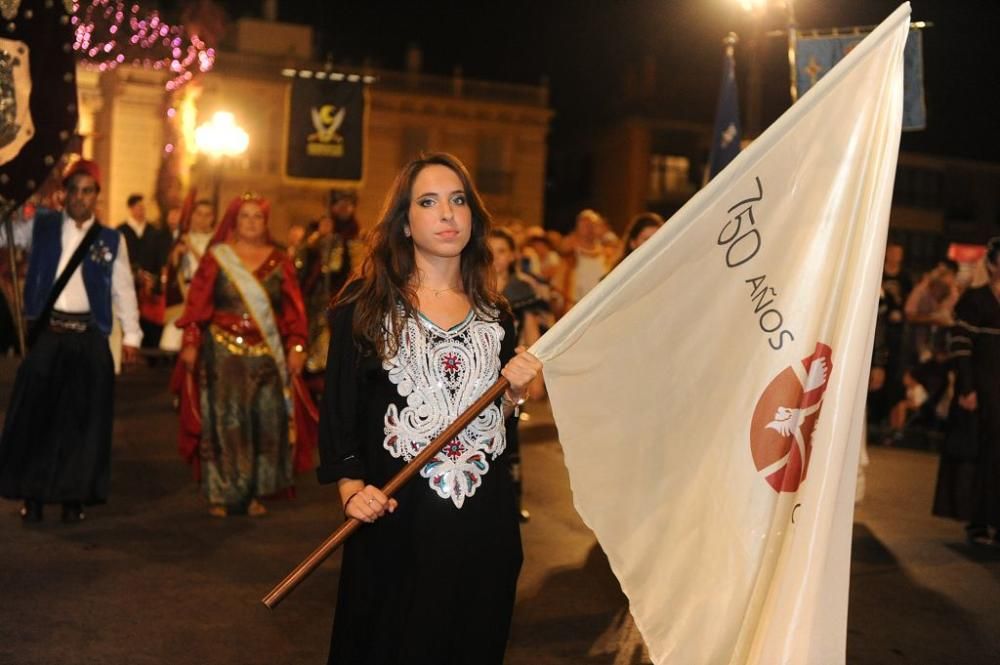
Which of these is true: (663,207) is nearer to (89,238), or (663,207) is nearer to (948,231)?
(948,231)

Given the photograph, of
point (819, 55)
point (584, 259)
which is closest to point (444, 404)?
point (819, 55)

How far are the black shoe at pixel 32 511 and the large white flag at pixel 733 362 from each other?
5245 mm

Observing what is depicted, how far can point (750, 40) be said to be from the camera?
13758 millimetres

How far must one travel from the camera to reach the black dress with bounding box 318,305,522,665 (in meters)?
3.74

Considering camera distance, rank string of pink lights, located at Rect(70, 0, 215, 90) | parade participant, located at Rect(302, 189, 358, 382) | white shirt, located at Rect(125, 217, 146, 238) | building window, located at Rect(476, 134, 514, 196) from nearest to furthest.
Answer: parade participant, located at Rect(302, 189, 358, 382)
white shirt, located at Rect(125, 217, 146, 238)
string of pink lights, located at Rect(70, 0, 215, 90)
building window, located at Rect(476, 134, 514, 196)

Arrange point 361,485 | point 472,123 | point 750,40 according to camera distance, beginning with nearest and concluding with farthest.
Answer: point 361,485 → point 750,40 → point 472,123

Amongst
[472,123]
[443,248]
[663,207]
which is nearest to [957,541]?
[443,248]

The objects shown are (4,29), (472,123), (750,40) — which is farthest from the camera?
(472,123)

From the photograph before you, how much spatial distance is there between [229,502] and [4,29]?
10.6 ft

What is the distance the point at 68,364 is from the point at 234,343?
41.7 inches

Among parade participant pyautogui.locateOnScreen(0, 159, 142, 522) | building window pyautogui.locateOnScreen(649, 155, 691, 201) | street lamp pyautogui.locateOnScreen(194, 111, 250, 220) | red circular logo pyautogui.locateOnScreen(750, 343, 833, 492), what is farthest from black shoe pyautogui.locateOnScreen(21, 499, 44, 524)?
building window pyautogui.locateOnScreen(649, 155, 691, 201)

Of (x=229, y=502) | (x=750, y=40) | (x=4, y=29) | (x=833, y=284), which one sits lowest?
(x=229, y=502)

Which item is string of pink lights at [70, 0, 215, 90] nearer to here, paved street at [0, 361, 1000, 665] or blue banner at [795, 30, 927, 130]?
blue banner at [795, 30, 927, 130]

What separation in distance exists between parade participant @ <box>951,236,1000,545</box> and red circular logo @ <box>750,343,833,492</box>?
521 centimetres
